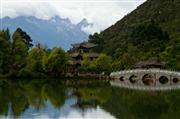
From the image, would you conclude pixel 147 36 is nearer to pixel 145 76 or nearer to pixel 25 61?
pixel 145 76

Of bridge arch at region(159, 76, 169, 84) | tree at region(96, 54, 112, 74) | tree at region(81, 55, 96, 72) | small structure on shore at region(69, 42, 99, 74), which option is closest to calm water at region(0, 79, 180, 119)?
bridge arch at region(159, 76, 169, 84)

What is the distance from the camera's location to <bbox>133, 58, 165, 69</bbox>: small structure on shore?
7981 centimetres

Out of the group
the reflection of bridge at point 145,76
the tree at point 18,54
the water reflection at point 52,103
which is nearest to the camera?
the water reflection at point 52,103

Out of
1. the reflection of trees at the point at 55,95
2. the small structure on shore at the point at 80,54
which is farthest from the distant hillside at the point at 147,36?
the reflection of trees at the point at 55,95

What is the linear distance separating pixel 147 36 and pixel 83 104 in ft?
204

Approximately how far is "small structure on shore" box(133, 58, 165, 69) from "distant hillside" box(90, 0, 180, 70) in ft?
4.44

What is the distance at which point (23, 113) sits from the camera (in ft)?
109

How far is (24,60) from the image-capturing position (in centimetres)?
7256

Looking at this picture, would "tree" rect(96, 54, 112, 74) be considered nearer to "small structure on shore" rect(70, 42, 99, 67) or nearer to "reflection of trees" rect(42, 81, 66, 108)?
"small structure on shore" rect(70, 42, 99, 67)

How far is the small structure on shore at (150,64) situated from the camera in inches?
3142

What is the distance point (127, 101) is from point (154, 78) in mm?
31390

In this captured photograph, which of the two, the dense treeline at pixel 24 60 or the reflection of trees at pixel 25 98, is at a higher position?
the dense treeline at pixel 24 60

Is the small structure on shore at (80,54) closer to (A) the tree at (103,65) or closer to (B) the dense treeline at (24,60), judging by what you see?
(A) the tree at (103,65)

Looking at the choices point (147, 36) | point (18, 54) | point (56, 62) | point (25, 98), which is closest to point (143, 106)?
point (25, 98)
